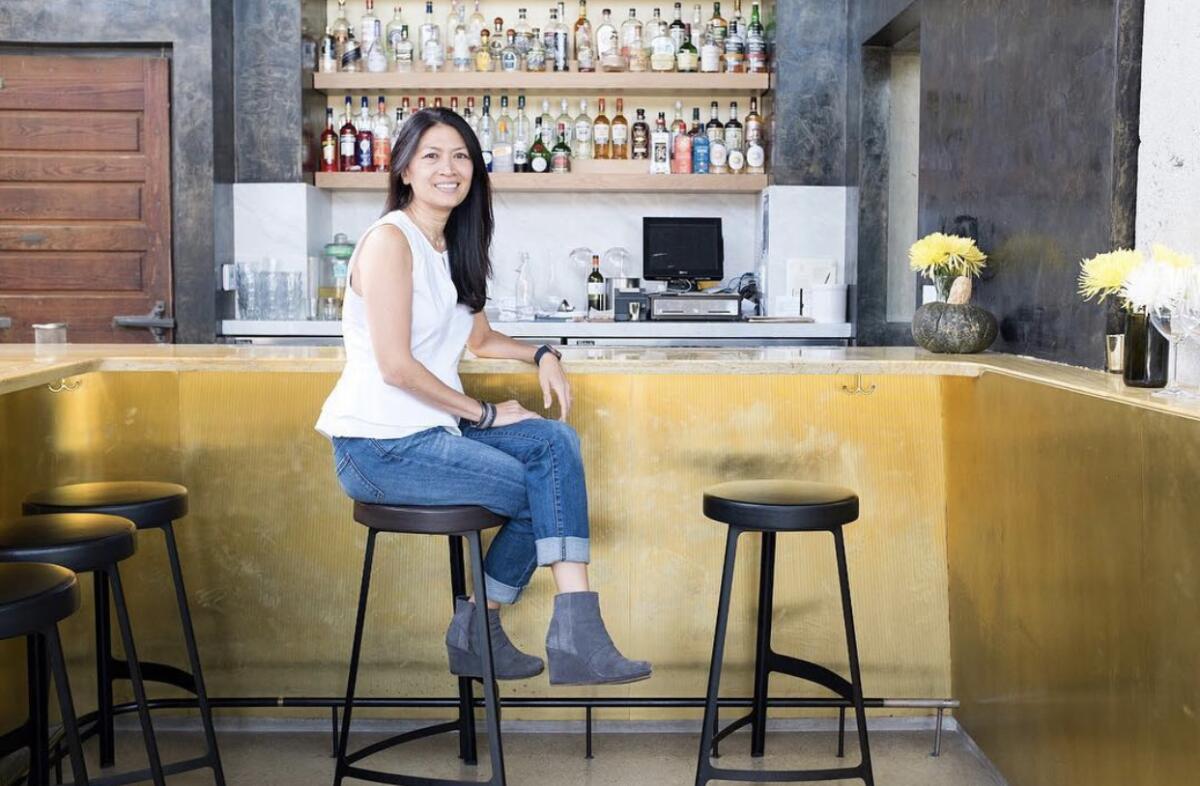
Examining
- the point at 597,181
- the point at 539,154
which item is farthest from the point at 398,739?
the point at 539,154

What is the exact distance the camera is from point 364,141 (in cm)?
587

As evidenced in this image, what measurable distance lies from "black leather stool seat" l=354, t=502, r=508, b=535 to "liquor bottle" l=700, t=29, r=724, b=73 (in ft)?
11.9

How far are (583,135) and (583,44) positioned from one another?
0.39 meters

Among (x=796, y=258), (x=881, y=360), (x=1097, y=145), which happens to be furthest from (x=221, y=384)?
(x=796, y=258)

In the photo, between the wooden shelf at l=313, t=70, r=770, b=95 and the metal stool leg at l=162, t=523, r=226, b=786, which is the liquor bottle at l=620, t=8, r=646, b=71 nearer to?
the wooden shelf at l=313, t=70, r=770, b=95

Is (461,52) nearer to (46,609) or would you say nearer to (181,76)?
(181,76)

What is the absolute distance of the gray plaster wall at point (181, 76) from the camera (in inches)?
212

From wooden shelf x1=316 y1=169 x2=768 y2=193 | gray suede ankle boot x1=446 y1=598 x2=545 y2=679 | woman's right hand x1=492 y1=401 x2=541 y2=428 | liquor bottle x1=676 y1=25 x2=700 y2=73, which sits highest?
liquor bottle x1=676 y1=25 x2=700 y2=73

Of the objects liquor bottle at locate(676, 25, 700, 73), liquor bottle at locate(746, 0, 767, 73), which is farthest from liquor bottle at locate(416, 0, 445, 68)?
liquor bottle at locate(746, 0, 767, 73)

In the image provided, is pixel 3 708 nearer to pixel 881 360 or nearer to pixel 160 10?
pixel 881 360

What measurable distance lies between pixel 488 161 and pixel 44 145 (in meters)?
1.81

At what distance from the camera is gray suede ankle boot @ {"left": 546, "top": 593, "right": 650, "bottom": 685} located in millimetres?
2594

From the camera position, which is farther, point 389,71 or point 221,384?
point 389,71

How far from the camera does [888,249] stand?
5488 millimetres
